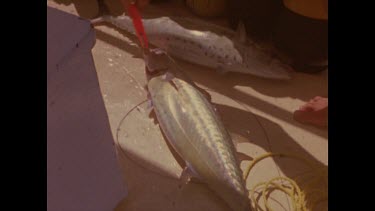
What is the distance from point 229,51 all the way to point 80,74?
1.19 meters

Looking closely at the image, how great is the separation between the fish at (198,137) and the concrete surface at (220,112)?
8 cm

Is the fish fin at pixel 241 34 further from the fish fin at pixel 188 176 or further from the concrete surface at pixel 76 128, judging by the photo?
the concrete surface at pixel 76 128

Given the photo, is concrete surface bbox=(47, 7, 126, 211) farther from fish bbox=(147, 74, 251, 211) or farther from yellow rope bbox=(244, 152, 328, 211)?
yellow rope bbox=(244, 152, 328, 211)

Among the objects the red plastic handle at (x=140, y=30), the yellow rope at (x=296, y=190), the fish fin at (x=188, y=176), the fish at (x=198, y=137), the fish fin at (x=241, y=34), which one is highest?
the red plastic handle at (x=140, y=30)

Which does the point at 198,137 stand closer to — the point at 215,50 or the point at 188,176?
the point at 188,176

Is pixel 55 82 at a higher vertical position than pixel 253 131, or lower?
higher

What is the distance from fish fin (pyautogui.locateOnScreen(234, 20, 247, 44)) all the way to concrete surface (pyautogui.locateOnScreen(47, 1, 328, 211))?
0.62 ft

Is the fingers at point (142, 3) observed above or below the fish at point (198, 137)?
above

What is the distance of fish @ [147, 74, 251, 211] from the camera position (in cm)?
157

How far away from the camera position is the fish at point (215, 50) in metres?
2.21

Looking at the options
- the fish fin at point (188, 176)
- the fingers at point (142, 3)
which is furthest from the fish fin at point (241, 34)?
the fish fin at point (188, 176)
